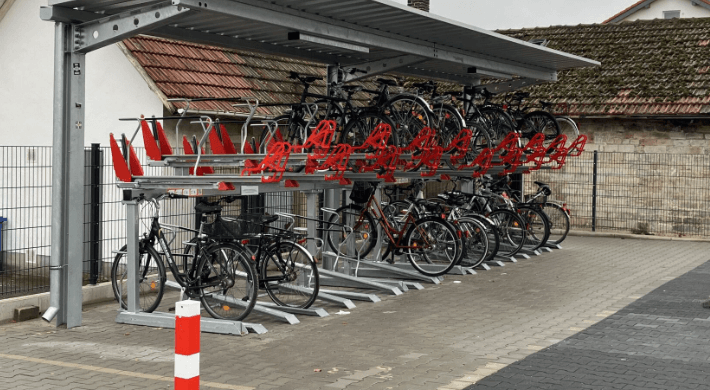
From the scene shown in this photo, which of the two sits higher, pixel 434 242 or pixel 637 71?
pixel 637 71

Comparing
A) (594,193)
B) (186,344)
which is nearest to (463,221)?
(594,193)

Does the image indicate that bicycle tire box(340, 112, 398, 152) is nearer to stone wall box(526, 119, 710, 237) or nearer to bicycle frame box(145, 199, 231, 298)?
bicycle frame box(145, 199, 231, 298)

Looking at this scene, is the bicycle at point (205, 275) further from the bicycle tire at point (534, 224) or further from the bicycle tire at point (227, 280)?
the bicycle tire at point (534, 224)

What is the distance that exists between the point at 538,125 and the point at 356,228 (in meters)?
4.67

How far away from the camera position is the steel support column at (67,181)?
912 centimetres

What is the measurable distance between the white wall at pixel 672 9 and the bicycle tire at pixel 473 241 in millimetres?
24905

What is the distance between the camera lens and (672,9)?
3616 centimetres

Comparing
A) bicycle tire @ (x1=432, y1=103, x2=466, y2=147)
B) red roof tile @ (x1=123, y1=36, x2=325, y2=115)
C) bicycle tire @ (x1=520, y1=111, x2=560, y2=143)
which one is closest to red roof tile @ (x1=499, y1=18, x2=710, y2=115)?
bicycle tire @ (x1=520, y1=111, x2=560, y2=143)

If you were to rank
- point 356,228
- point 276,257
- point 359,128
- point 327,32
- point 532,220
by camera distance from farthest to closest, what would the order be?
point 532,220
point 356,228
point 359,128
point 327,32
point 276,257

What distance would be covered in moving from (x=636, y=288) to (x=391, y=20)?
4.71 m

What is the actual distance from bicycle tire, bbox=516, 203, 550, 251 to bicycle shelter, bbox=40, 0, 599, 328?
393 centimetres

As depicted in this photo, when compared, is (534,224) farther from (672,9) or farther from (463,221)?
(672,9)

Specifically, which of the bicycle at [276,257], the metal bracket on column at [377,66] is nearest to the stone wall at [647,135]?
the metal bracket on column at [377,66]

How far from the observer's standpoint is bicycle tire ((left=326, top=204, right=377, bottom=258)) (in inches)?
493
